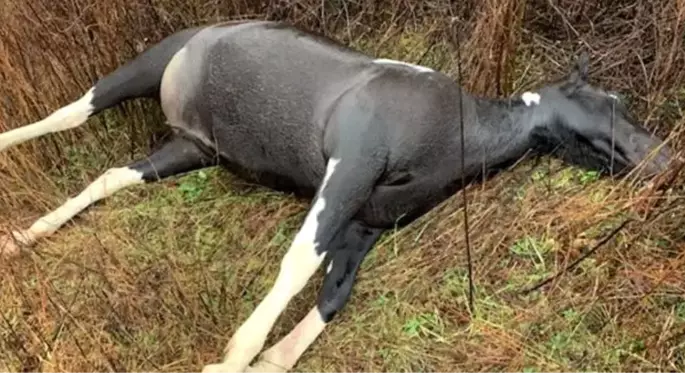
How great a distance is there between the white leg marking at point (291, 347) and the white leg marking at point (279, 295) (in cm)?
7

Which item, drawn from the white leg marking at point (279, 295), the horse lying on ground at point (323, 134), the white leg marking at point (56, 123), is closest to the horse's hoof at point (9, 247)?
the horse lying on ground at point (323, 134)

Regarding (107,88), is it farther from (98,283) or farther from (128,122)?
(98,283)

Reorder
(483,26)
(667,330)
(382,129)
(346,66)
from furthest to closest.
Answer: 1. (483,26)
2. (346,66)
3. (382,129)
4. (667,330)

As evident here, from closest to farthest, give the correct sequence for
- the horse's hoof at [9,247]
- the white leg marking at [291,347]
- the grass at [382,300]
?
the grass at [382,300], the white leg marking at [291,347], the horse's hoof at [9,247]

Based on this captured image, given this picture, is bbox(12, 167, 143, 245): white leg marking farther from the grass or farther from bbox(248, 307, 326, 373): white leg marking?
bbox(248, 307, 326, 373): white leg marking

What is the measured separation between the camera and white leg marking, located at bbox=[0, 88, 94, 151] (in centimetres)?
436

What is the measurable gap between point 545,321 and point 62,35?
2331 millimetres

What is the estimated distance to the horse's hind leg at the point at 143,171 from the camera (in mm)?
4371

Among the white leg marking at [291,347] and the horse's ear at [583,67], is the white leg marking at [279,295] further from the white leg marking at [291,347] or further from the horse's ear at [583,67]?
the horse's ear at [583,67]

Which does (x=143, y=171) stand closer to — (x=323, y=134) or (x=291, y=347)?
(x=323, y=134)

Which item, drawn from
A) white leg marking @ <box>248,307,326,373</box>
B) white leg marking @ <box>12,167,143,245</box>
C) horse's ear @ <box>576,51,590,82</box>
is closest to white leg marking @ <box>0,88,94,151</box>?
white leg marking @ <box>12,167,143,245</box>

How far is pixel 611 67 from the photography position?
4461 millimetres

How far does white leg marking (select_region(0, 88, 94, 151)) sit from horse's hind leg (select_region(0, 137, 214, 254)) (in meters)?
0.24

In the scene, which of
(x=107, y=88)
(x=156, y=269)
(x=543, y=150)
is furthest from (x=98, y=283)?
(x=543, y=150)
